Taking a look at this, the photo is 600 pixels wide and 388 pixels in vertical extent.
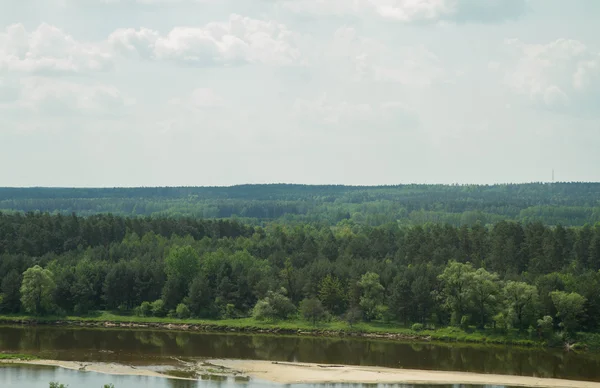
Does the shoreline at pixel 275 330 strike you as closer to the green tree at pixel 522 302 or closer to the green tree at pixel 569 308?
the green tree at pixel 522 302

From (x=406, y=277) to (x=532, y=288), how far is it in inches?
616

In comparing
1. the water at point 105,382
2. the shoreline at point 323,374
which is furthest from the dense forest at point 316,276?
the water at point 105,382

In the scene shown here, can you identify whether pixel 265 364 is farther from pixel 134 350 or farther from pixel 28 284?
pixel 28 284

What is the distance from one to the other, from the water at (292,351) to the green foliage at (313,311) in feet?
19.3

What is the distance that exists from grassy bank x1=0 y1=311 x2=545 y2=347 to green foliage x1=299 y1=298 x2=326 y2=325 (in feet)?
2.56

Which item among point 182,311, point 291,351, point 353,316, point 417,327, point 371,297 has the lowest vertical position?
point 291,351

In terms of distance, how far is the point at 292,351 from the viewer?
86.1 metres

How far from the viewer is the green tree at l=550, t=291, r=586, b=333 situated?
292ft

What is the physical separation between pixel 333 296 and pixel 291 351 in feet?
61.2

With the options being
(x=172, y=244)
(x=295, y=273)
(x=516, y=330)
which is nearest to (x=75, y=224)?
(x=172, y=244)

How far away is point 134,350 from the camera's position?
279 feet

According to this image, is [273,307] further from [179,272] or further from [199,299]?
[179,272]

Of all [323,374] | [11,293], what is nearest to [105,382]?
[323,374]

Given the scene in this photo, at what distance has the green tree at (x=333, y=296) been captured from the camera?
10366cm
